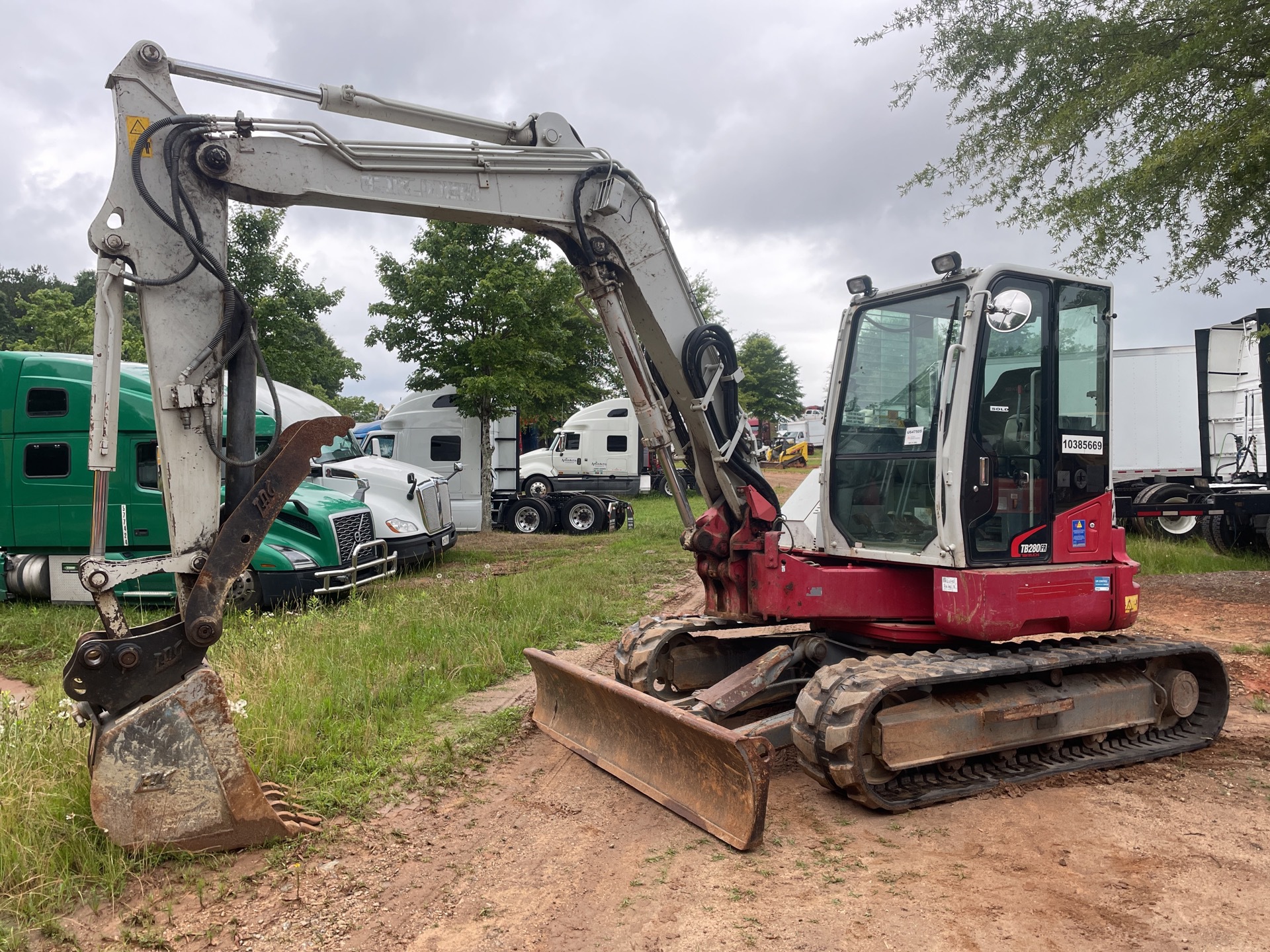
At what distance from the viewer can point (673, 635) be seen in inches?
235

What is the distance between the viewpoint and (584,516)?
20.5 meters

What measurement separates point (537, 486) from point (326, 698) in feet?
59.7

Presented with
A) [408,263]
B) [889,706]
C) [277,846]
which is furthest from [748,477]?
[408,263]

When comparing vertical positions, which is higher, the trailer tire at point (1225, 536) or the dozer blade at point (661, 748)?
the trailer tire at point (1225, 536)

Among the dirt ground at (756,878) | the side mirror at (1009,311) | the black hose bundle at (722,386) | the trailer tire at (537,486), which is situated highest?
the side mirror at (1009,311)

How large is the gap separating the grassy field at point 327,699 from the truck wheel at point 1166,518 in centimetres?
904

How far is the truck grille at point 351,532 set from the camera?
10688 millimetres

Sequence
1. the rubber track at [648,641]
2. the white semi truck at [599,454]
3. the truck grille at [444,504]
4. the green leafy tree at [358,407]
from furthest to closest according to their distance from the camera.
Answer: the green leafy tree at [358,407]
the white semi truck at [599,454]
the truck grille at [444,504]
the rubber track at [648,641]

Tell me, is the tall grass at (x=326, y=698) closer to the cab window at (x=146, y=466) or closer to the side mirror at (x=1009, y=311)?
the cab window at (x=146, y=466)

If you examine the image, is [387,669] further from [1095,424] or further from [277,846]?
[1095,424]

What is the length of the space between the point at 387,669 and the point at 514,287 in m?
12.5

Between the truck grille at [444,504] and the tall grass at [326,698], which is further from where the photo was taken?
the truck grille at [444,504]

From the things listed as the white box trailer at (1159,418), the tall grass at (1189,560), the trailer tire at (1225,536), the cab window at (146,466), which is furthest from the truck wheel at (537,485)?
the trailer tire at (1225,536)

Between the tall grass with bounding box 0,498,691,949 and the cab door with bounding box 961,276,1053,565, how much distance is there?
11.0ft
